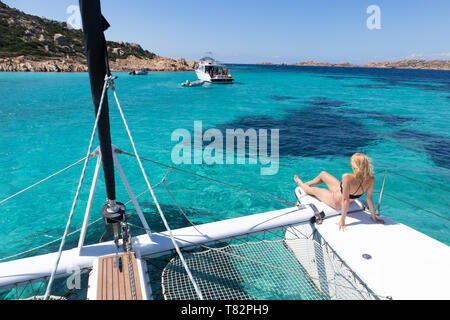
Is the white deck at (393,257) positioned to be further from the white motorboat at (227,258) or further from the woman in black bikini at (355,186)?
the woman in black bikini at (355,186)

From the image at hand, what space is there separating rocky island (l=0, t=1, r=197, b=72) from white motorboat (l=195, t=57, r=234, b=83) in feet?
98.0

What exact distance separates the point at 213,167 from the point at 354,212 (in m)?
7.13

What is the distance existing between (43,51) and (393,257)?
79.2 m

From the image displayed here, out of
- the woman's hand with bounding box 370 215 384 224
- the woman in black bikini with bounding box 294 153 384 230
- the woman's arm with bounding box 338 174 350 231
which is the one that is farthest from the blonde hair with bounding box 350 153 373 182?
the woman's hand with bounding box 370 215 384 224

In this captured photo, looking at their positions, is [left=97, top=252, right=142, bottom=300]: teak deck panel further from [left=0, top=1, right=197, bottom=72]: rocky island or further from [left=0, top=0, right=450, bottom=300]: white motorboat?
[left=0, top=1, right=197, bottom=72]: rocky island

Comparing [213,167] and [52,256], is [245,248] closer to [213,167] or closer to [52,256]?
[52,256]

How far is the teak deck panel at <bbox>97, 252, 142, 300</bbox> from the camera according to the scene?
2.95 meters

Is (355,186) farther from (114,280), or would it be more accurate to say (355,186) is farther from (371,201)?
(114,280)

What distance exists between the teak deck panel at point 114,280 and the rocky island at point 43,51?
63.7 meters

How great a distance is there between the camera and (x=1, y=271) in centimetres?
329

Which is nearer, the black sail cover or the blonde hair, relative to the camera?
the black sail cover
